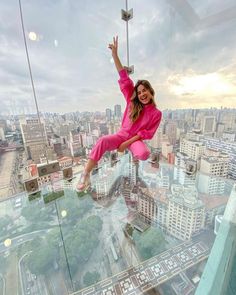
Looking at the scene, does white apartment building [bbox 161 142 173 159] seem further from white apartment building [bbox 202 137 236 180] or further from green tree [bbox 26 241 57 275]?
green tree [bbox 26 241 57 275]

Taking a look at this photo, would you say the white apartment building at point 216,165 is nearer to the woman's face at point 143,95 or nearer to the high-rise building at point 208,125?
the high-rise building at point 208,125

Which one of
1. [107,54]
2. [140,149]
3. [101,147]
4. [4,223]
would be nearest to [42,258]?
[4,223]

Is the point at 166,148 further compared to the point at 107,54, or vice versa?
the point at 166,148

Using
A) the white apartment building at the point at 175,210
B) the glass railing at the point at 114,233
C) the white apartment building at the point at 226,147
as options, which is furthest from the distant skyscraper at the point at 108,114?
the white apartment building at the point at 226,147

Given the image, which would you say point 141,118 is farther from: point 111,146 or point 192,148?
point 192,148

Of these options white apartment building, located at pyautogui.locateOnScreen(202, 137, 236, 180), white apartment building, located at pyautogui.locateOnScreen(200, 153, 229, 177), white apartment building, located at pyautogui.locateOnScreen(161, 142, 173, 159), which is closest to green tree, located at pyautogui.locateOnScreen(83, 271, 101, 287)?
white apartment building, located at pyautogui.locateOnScreen(161, 142, 173, 159)

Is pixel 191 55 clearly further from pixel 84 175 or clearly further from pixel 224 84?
pixel 84 175
